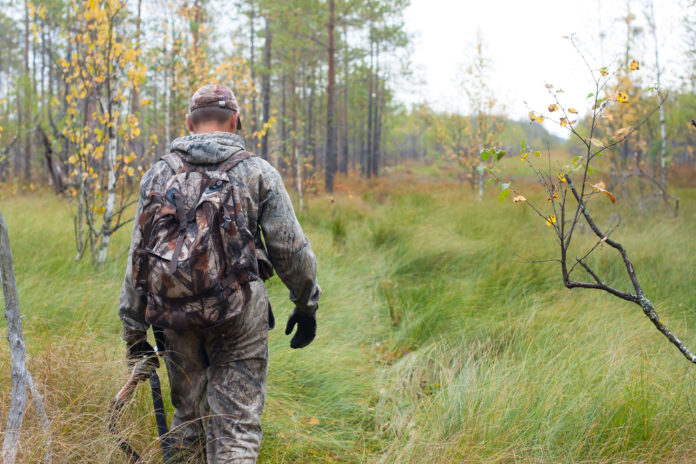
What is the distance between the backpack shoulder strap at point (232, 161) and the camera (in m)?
Result: 2.00

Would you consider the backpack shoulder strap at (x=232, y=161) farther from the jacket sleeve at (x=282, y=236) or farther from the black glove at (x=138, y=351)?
the black glove at (x=138, y=351)

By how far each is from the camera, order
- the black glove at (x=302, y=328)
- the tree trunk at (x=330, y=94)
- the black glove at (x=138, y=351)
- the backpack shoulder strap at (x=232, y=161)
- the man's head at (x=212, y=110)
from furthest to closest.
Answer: the tree trunk at (x=330, y=94)
the black glove at (x=302, y=328)
the black glove at (x=138, y=351)
the man's head at (x=212, y=110)
the backpack shoulder strap at (x=232, y=161)

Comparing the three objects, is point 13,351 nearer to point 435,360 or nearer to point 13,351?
point 13,351

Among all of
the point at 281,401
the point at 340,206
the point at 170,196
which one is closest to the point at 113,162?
the point at 281,401

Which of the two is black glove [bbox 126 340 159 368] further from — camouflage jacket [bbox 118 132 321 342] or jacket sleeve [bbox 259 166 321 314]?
jacket sleeve [bbox 259 166 321 314]

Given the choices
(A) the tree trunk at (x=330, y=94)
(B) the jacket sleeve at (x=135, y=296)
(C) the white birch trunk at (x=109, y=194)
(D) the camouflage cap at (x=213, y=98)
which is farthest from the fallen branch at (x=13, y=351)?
(A) the tree trunk at (x=330, y=94)

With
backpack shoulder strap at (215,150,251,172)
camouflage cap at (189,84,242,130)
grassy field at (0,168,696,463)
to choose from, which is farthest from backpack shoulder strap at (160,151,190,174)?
grassy field at (0,168,696,463)

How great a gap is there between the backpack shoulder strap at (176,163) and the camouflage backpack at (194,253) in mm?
59

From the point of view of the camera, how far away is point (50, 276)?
15.6 feet

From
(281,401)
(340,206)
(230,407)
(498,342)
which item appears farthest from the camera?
(340,206)

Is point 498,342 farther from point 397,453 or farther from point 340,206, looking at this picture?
point 340,206

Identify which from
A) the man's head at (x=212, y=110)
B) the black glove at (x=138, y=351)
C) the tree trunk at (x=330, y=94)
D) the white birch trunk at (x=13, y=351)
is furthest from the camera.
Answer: the tree trunk at (x=330, y=94)

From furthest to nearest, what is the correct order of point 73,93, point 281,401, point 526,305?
point 73,93 < point 526,305 < point 281,401

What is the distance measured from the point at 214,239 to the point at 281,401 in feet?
5.57
